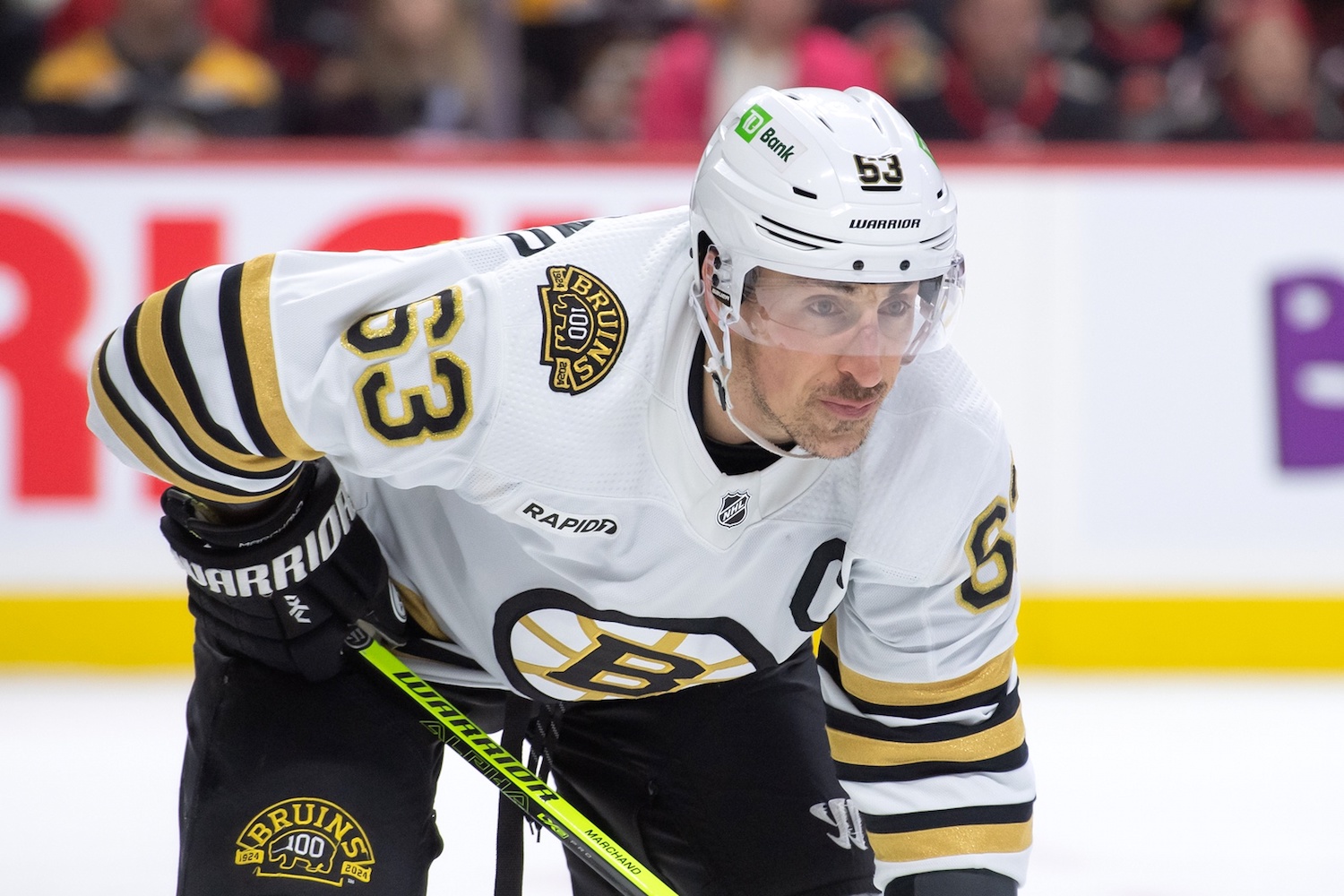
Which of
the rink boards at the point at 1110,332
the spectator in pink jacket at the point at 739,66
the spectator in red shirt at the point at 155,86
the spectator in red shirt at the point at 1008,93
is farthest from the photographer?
the spectator in red shirt at the point at 1008,93

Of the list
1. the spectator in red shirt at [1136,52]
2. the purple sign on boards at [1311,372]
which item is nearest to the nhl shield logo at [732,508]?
the purple sign on boards at [1311,372]

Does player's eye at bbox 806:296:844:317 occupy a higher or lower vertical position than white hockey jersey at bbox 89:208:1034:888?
higher

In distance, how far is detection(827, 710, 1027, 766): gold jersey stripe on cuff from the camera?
1.83 meters

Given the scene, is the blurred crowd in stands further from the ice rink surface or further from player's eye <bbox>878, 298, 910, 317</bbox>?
player's eye <bbox>878, 298, 910, 317</bbox>

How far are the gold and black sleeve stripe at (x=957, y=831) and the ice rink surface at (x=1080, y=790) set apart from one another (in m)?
0.77

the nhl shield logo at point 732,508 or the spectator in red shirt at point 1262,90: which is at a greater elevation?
the spectator in red shirt at point 1262,90

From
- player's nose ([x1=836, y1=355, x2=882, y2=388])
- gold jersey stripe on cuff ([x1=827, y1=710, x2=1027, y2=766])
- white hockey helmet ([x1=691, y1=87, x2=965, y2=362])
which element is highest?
white hockey helmet ([x1=691, y1=87, x2=965, y2=362])

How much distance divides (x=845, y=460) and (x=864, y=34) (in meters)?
3.27

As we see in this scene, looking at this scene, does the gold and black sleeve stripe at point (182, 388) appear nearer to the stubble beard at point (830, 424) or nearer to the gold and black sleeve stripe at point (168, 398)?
the gold and black sleeve stripe at point (168, 398)

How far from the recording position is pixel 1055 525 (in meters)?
3.82

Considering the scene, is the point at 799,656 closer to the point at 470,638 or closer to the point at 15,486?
the point at 470,638

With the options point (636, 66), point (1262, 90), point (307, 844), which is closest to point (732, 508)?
point (307, 844)

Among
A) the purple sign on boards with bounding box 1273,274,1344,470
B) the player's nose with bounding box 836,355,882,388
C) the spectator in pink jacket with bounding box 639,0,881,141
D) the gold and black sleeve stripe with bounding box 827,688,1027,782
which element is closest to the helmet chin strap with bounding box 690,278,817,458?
the player's nose with bounding box 836,355,882,388

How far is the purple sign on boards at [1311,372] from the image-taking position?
3777 millimetres
